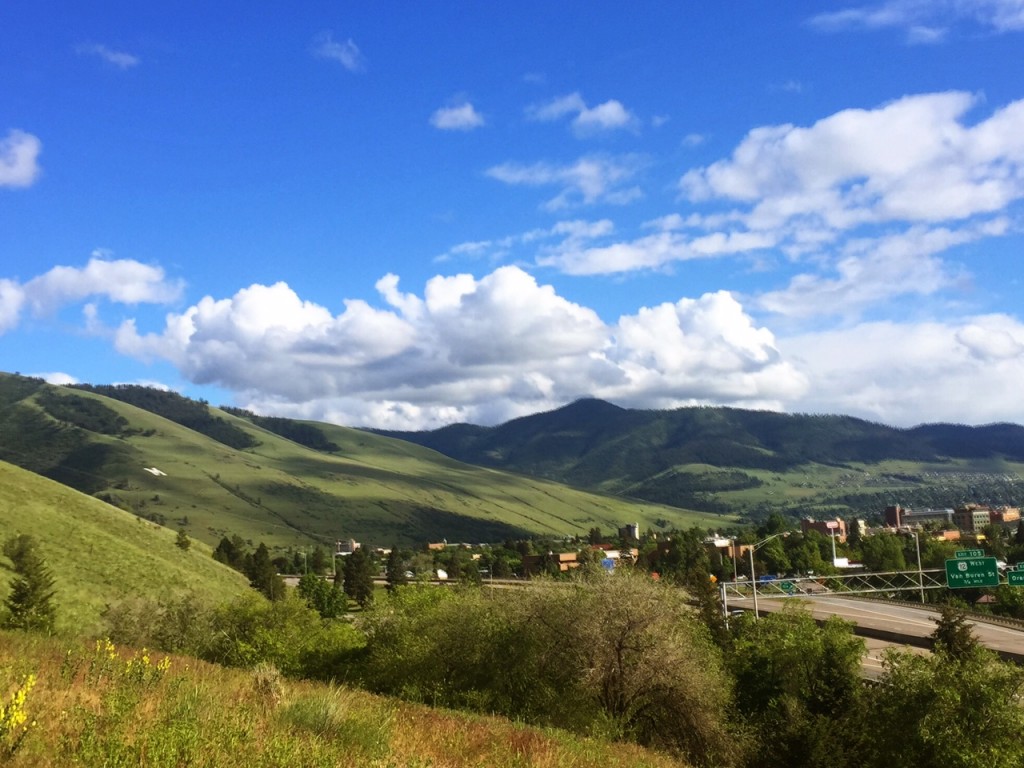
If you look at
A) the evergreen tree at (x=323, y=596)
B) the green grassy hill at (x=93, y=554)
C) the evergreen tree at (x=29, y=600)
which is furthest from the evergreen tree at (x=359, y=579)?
the evergreen tree at (x=29, y=600)

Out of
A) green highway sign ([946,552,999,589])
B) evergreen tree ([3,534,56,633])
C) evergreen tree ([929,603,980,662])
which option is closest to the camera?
evergreen tree ([3,534,56,633])

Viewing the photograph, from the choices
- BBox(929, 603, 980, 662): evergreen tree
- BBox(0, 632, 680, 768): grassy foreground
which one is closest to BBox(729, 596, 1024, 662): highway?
BBox(929, 603, 980, 662): evergreen tree

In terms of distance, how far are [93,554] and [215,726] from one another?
75210mm

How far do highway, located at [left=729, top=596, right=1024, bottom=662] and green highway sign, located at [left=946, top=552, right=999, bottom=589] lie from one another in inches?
118

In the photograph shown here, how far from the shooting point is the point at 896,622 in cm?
8269

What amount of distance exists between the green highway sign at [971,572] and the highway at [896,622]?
9.81ft

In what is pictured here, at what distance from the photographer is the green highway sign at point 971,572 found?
5238 cm

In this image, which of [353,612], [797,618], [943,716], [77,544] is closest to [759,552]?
[353,612]

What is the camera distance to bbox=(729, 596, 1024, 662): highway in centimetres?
6756

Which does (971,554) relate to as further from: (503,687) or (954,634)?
(503,687)

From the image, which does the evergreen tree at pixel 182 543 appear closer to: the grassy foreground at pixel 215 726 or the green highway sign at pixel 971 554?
the green highway sign at pixel 971 554

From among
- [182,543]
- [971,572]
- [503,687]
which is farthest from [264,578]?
[971,572]

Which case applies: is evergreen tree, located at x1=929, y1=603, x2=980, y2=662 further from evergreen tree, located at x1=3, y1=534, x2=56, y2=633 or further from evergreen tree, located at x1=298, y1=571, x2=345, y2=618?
evergreen tree, located at x1=298, y1=571, x2=345, y2=618

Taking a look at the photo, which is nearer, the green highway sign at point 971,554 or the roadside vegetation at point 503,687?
the roadside vegetation at point 503,687
